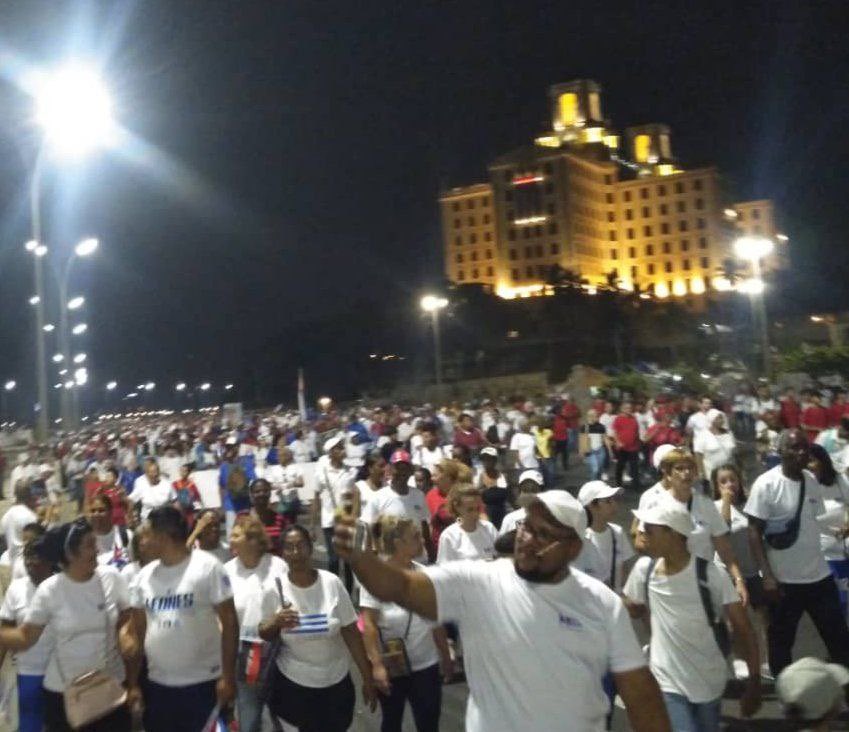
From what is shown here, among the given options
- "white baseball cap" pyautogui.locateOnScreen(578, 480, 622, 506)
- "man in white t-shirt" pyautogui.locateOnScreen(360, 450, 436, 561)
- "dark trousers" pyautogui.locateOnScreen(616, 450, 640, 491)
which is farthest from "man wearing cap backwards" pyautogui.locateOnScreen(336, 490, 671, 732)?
"dark trousers" pyautogui.locateOnScreen(616, 450, 640, 491)

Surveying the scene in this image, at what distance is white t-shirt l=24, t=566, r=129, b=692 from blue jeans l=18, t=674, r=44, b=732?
0.68ft

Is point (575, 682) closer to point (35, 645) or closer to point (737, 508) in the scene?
point (35, 645)

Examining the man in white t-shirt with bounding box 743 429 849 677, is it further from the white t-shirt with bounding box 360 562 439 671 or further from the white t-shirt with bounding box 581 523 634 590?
the white t-shirt with bounding box 360 562 439 671

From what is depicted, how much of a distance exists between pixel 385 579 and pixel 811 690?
4.24ft

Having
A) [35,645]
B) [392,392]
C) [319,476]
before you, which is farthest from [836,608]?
[392,392]

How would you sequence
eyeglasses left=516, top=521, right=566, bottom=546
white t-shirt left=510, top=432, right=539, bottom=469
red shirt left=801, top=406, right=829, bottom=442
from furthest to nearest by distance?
red shirt left=801, top=406, right=829, bottom=442, white t-shirt left=510, top=432, right=539, bottom=469, eyeglasses left=516, top=521, right=566, bottom=546

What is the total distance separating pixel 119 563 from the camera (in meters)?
7.45

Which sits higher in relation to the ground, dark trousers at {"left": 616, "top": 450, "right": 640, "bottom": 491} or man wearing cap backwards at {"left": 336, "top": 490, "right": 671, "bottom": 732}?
man wearing cap backwards at {"left": 336, "top": 490, "right": 671, "bottom": 732}

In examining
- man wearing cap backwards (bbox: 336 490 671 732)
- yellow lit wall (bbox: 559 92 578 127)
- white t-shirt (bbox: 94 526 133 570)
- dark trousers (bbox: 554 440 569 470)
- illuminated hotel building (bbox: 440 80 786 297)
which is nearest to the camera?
man wearing cap backwards (bbox: 336 490 671 732)

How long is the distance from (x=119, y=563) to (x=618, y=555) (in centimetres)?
370

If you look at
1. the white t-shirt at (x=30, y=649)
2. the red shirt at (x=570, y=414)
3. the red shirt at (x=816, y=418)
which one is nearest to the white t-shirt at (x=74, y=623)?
the white t-shirt at (x=30, y=649)

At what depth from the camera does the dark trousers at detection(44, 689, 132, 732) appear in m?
4.52

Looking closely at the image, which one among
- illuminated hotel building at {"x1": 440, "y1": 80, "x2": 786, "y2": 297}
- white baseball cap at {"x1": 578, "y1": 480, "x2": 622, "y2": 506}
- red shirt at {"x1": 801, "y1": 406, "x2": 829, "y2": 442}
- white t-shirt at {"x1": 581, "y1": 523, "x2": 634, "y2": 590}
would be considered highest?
illuminated hotel building at {"x1": 440, "y1": 80, "x2": 786, "y2": 297}

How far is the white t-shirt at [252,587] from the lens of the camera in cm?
522
